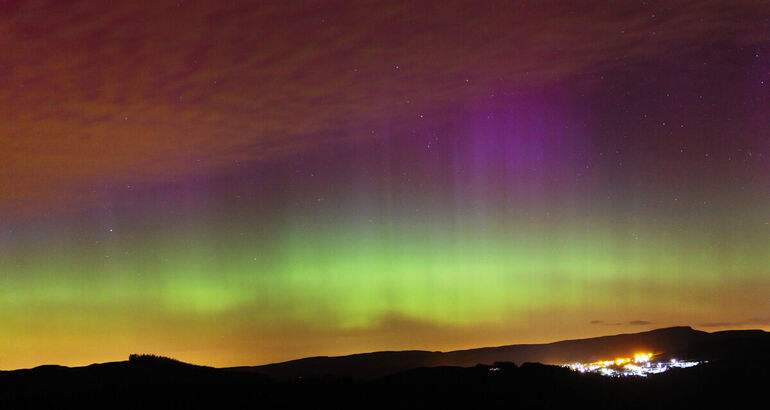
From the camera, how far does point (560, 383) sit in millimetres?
27922

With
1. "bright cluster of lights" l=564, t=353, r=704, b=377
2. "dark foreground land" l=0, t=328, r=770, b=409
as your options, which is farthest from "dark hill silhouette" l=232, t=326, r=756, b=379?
"dark foreground land" l=0, t=328, r=770, b=409

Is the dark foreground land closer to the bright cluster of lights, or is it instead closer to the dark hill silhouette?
the bright cluster of lights

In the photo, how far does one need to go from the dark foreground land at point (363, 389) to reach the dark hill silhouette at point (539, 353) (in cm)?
5016

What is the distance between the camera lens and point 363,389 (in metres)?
22.5

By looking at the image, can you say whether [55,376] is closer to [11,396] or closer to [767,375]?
[11,396]

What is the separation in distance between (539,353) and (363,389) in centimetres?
7934

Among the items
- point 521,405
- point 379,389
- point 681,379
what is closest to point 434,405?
point 379,389

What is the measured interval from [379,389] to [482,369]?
7.95 metres

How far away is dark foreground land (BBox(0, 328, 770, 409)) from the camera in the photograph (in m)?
18.3

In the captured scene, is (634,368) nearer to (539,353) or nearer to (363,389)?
(363,389)

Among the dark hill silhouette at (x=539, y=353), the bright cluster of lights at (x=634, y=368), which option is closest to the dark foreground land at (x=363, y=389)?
the bright cluster of lights at (x=634, y=368)

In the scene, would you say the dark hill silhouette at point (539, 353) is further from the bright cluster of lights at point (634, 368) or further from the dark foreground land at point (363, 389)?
the dark foreground land at point (363, 389)

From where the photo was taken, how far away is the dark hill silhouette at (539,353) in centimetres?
8275

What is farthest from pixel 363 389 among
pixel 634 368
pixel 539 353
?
pixel 539 353
